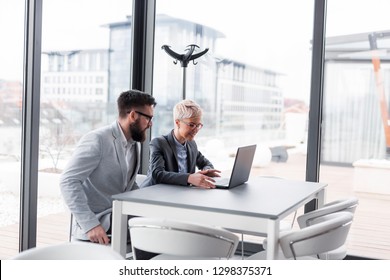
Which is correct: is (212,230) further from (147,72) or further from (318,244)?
(147,72)

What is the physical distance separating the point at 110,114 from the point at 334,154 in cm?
196

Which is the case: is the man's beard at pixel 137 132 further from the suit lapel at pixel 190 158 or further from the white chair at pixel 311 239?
the white chair at pixel 311 239

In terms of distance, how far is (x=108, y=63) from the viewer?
4586mm

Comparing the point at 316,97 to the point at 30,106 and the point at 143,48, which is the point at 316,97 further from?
the point at 30,106

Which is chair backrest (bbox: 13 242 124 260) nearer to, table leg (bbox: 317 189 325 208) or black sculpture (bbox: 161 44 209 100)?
table leg (bbox: 317 189 325 208)

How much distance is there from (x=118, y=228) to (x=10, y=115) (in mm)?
1347

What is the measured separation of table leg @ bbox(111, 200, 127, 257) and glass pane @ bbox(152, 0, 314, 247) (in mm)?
1802

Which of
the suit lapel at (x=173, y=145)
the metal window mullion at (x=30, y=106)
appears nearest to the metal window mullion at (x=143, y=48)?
the metal window mullion at (x=30, y=106)

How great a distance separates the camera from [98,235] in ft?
9.21

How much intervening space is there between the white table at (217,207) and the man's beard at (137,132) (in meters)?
0.31

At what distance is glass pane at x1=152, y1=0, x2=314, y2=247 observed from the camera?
170 inches

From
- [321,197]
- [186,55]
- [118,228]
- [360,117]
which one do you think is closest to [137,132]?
[118,228]

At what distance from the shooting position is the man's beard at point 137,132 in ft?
10.1
